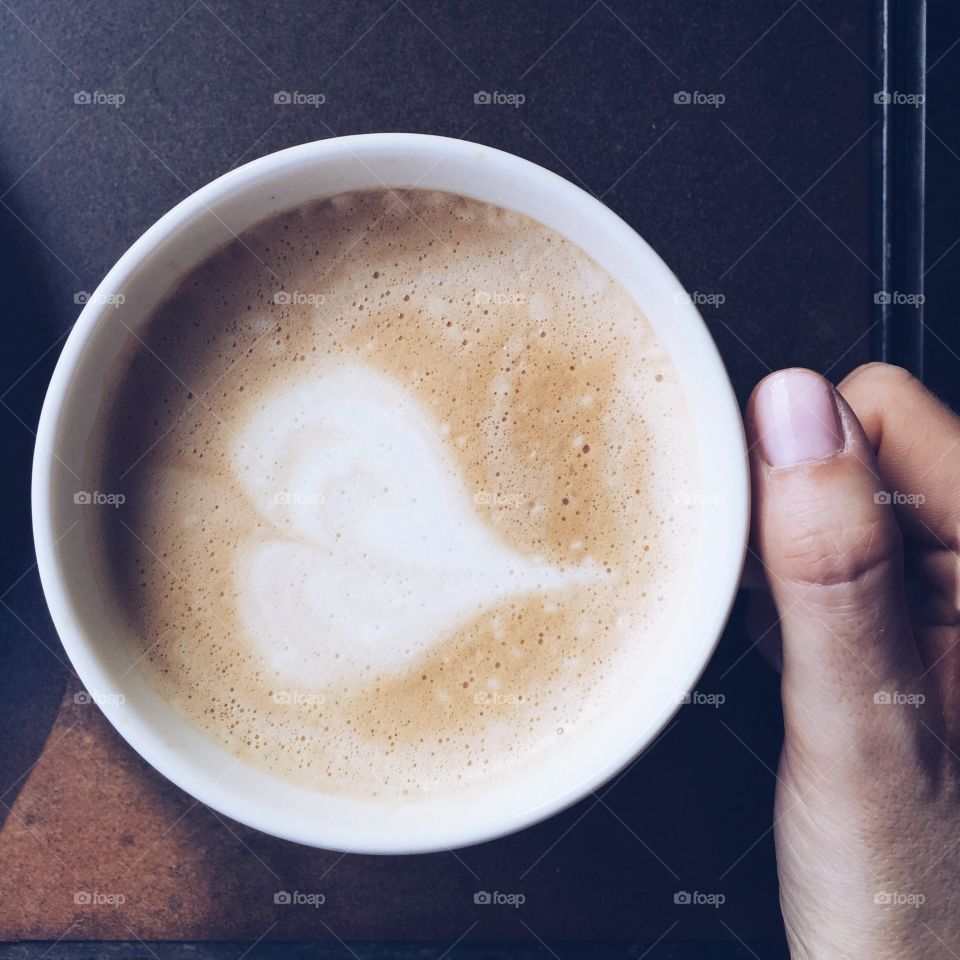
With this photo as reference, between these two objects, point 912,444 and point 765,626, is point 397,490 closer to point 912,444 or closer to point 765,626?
point 765,626

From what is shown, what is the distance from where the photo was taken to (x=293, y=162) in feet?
2.12

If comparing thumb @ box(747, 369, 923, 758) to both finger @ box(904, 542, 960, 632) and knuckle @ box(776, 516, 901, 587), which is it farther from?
finger @ box(904, 542, 960, 632)

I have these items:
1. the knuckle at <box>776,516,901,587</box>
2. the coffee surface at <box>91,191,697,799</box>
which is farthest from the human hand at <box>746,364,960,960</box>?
the coffee surface at <box>91,191,697,799</box>

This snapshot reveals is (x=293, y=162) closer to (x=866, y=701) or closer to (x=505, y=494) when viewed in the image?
(x=505, y=494)

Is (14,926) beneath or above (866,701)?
beneath

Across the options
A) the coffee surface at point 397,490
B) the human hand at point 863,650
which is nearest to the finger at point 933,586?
the human hand at point 863,650

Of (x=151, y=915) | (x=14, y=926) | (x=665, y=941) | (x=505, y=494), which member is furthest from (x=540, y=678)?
(x=14, y=926)

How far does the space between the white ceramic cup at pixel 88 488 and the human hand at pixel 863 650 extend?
10cm

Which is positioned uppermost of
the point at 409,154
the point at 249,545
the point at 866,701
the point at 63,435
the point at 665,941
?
the point at 409,154

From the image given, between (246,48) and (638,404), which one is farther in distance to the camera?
(246,48)

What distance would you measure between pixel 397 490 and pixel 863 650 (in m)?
0.45

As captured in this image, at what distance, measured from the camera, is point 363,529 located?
71cm

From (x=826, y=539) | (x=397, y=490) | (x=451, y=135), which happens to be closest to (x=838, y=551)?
(x=826, y=539)

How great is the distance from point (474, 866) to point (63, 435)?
583 mm
